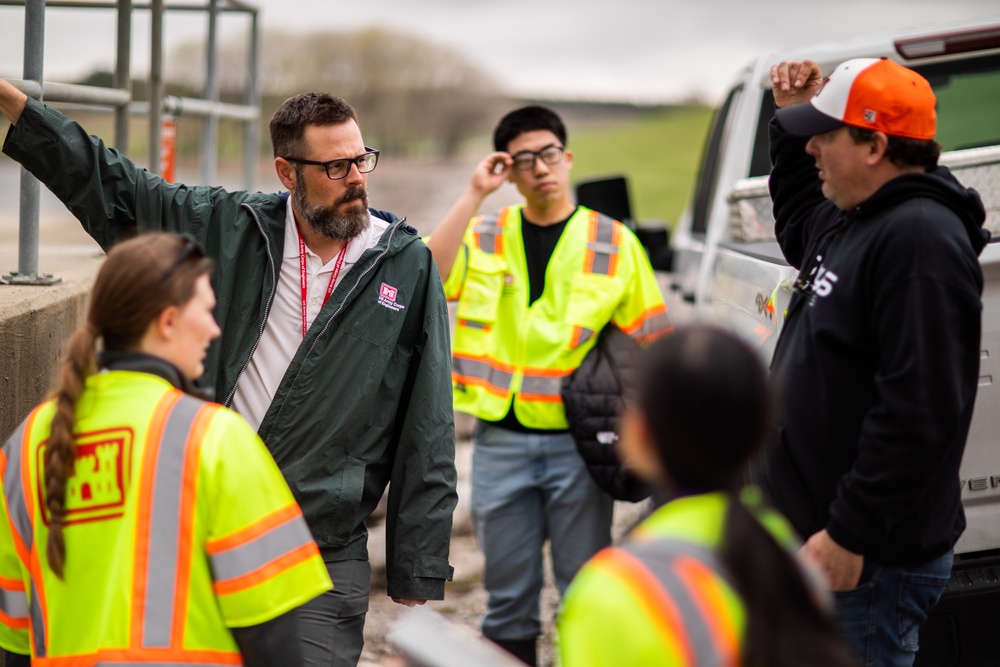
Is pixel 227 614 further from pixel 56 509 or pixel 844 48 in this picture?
pixel 844 48

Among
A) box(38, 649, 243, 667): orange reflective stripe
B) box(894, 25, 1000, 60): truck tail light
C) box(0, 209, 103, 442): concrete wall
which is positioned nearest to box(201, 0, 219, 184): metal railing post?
box(0, 209, 103, 442): concrete wall

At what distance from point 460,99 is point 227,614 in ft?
74.2

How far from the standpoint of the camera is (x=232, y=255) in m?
3.27

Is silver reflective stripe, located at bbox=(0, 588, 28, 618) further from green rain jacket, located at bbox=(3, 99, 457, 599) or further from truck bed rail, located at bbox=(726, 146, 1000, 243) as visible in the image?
truck bed rail, located at bbox=(726, 146, 1000, 243)

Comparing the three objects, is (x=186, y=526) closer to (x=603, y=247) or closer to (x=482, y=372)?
(x=482, y=372)

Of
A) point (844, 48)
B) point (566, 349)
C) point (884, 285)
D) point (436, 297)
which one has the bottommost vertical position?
point (566, 349)

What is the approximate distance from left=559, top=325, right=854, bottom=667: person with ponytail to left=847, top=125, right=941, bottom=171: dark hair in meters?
1.33

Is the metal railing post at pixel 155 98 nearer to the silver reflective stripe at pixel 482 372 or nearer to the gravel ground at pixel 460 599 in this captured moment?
the silver reflective stripe at pixel 482 372

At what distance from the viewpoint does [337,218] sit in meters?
3.34

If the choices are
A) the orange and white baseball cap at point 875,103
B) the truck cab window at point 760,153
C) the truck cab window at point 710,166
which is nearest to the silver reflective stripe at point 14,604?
the orange and white baseball cap at point 875,103

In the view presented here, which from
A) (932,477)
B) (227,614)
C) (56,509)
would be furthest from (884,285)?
(56,509)

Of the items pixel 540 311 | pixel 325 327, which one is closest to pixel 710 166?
pixel 540 311

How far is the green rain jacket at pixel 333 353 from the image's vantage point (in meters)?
3.15

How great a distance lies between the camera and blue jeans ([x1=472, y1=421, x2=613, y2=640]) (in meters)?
4.47
